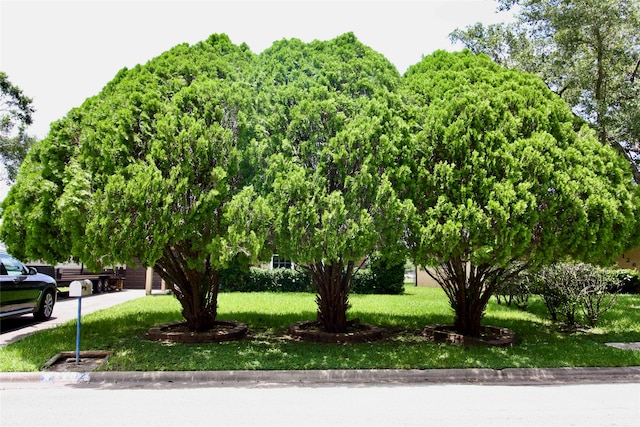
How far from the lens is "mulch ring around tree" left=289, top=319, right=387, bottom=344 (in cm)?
923

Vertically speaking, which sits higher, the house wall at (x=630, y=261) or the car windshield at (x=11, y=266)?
the house wall at (x=630, y=261)

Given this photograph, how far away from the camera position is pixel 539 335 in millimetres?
10547

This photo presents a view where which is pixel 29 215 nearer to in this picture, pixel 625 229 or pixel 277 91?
pixel 277 91

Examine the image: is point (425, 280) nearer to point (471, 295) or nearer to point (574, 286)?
point (574, 286)

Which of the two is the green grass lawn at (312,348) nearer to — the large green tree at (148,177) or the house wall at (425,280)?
the large green tree at (148,177)

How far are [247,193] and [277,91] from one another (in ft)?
7.01

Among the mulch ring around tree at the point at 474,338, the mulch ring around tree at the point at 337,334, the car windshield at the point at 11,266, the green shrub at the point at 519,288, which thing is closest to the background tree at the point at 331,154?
the mulch ring around tree at the point at 337,334

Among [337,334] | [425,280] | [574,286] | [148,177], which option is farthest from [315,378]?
[425,280]

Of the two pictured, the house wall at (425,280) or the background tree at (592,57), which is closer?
the background tree at (592,57)

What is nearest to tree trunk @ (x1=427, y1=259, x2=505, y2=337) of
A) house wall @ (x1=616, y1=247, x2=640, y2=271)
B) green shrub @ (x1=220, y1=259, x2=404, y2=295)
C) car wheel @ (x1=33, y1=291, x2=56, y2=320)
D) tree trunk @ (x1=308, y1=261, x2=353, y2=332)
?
tree trunk @ (x1=308, y1=261, x2=353, y2=332)

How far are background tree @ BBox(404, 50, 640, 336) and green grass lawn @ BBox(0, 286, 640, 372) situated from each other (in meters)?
1.62

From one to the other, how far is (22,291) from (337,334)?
6923 millimetres

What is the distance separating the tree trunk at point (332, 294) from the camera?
31.3 feet

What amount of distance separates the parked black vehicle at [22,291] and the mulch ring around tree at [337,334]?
577cm
